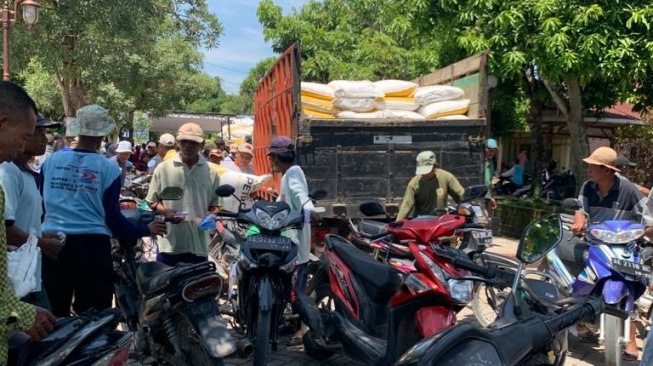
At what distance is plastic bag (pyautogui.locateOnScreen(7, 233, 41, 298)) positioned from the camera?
7.26 ft

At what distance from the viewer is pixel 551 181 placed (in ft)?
55.5

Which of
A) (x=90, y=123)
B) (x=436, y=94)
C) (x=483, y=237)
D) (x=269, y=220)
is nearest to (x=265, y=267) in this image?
(x=269, y=220)

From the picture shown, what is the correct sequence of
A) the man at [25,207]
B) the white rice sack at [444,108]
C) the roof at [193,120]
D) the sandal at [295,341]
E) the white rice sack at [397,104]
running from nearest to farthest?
the man at [25,207] → the sandal at [295,341] → the white rice sack at [444,108] → the white rice sack at [397,104] → the roof at [193,120]

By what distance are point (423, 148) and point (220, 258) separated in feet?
8.69

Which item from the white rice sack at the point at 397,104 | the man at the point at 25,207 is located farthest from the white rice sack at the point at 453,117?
the man at the point at 25,207

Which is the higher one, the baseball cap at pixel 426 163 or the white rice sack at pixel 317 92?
the white rice sack at pixel 317 92

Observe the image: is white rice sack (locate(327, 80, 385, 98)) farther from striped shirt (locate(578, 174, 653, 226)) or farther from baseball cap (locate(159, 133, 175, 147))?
striped shirt (locate(578, 174, 653, 226))

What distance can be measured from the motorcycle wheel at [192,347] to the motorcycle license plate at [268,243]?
0.66 metres

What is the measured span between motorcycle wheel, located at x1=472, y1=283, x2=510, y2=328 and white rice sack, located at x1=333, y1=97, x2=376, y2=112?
8.78ft

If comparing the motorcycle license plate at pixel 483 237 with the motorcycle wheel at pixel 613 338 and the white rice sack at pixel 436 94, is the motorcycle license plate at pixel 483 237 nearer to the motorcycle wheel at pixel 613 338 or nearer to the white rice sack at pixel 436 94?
the motorcycle wheel at pixel 613 338

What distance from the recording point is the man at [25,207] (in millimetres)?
3025

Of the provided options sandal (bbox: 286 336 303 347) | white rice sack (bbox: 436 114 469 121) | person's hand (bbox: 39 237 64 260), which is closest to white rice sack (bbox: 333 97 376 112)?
white rice sack (bbox: 436 114 469 121)

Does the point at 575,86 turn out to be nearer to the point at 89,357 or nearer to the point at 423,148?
the point at 423,148

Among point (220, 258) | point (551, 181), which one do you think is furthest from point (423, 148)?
point (551, 181)
